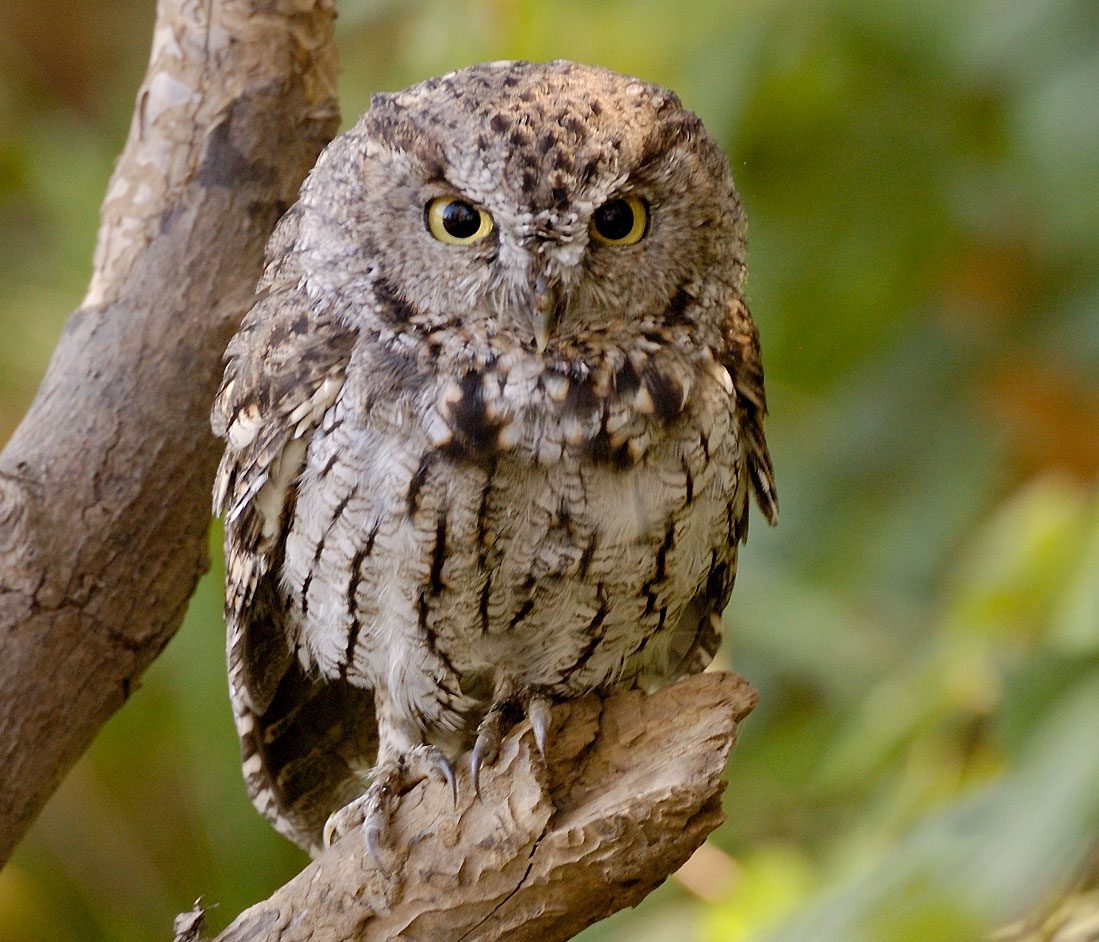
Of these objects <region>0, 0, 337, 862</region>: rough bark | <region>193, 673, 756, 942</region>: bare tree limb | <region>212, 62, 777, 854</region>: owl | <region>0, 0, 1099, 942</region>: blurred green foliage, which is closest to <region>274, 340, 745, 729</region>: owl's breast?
<region>212, 62, 777, 854</region>: owl

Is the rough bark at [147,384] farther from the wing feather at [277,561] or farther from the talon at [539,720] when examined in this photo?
the talon at [539,720]

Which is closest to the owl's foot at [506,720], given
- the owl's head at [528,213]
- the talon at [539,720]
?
the talon at [539,720]

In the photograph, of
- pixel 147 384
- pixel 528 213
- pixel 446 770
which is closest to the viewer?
pixel 528 213

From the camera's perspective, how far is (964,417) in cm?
262

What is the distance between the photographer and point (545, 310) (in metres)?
1.25

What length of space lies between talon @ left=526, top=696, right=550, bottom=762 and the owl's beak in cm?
37

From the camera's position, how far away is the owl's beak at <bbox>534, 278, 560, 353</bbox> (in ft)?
4.07

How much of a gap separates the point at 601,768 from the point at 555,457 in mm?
302

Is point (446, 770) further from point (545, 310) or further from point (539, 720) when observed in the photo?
point (545, 310)

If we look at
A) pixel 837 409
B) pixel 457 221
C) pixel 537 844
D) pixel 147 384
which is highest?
pixel 837 409

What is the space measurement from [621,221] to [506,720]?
54 cm

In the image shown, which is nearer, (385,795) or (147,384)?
(385,795)

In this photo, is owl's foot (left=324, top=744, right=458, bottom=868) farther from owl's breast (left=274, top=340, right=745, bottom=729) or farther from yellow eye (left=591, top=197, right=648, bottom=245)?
yellow eye (left=591, top=197, right=648, bottom=245)

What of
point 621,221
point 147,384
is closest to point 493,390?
point 621,221
